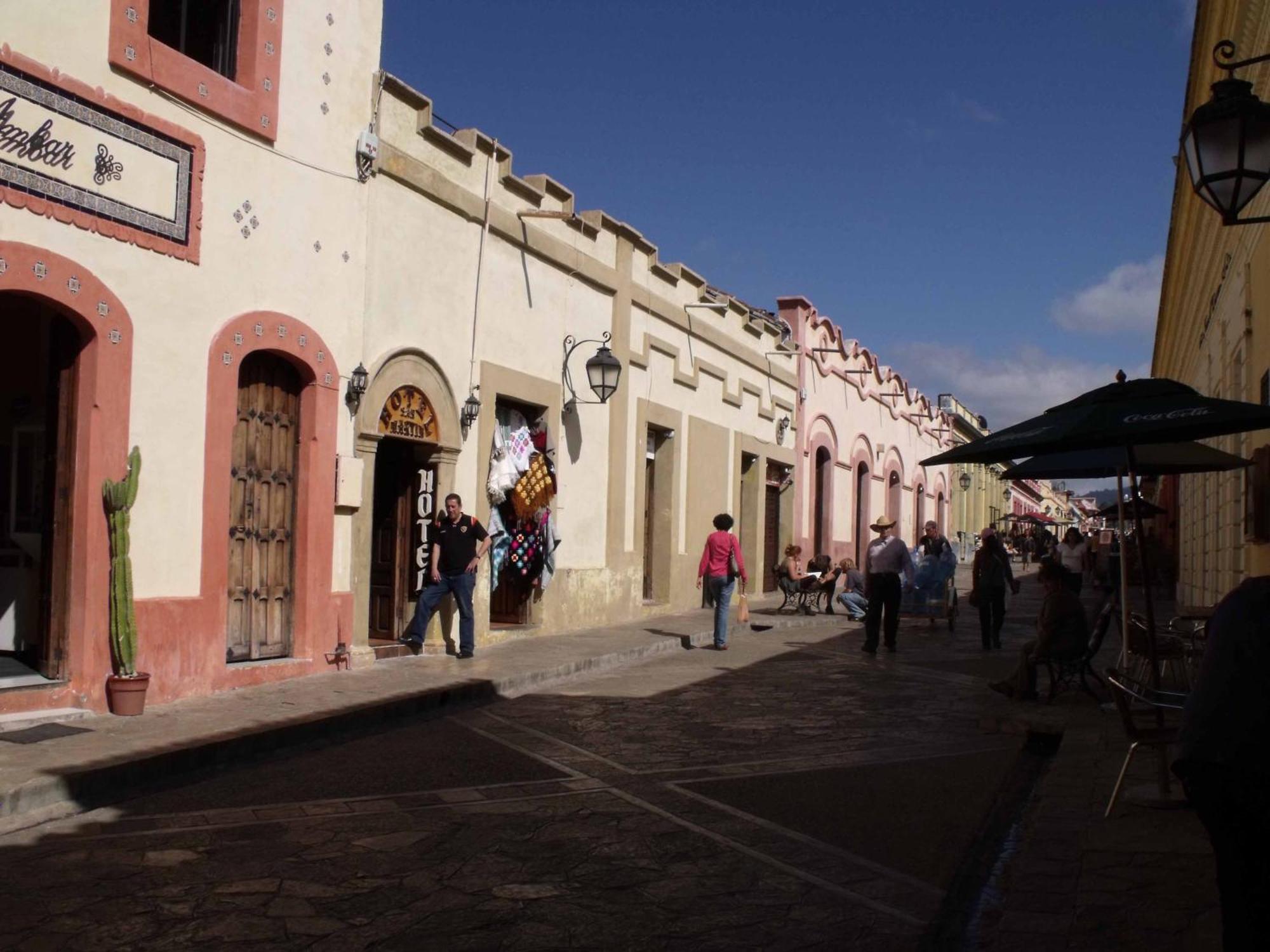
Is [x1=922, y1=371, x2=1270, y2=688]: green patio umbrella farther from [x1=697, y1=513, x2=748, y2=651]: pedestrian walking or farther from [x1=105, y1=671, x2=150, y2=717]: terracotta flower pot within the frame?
[x1=697, y1=513, x2=748, y2=651]: pedestrian walking

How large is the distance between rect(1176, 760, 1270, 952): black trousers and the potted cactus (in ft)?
24.8

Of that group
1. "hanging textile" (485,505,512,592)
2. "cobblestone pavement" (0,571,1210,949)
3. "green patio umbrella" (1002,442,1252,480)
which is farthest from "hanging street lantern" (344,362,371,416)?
"green patio umbrella" (1002,442,1252,480)

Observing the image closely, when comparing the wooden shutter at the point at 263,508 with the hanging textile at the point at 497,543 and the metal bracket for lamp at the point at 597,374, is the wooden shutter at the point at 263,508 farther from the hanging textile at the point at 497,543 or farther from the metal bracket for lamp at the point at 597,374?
the metal bracket for lamp at the point at 597,374

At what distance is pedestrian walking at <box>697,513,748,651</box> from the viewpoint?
1592 centimetres

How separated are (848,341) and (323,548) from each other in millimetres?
23434

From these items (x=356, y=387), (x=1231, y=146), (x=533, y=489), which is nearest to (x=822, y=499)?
(x=533, y=489)

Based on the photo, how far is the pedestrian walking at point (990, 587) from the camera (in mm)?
16641

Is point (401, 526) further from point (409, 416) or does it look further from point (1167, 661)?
point (1167, 661)

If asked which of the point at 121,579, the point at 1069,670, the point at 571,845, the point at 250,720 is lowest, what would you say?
the point at 571,845

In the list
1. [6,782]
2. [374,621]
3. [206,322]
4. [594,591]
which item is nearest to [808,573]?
[594,591]

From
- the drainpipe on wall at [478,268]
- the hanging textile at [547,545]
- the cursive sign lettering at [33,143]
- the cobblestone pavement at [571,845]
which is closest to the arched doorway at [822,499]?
the hanging textile at [547,545]

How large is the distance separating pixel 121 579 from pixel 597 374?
8.48m

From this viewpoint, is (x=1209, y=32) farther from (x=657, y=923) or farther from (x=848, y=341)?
(x=848, y=341)

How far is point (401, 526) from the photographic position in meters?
13.6
